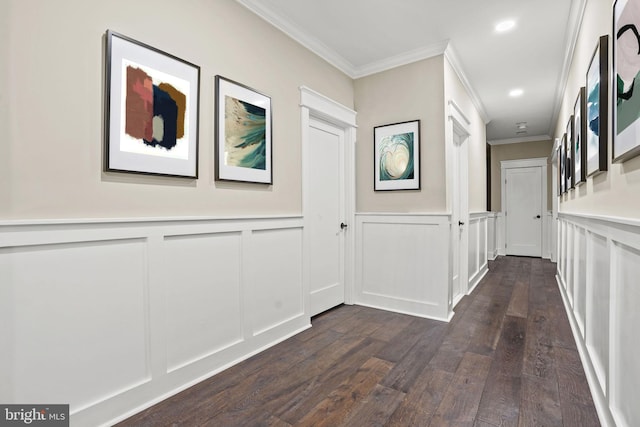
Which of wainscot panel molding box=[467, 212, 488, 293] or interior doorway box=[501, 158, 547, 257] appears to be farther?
interior doorway box=[501, 158, 547, 257]

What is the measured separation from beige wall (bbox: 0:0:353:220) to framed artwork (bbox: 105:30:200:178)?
0.17 ft

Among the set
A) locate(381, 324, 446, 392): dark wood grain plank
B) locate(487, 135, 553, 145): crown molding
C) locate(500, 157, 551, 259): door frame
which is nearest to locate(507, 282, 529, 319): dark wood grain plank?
locate(381, 324, 446, 392): dark wood grain plank

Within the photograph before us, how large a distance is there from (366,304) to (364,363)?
1.27m

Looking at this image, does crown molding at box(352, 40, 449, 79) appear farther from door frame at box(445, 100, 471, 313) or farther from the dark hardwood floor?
the dark hardwood floor

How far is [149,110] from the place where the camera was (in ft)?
5.52

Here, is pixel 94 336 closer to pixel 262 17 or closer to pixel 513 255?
pixel 262 17

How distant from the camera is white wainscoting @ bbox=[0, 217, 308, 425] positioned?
51.3 inches

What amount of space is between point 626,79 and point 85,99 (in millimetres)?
2271

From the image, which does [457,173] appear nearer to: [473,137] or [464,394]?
[473,137]

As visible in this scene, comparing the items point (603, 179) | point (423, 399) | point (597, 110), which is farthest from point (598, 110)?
point (423, 399)

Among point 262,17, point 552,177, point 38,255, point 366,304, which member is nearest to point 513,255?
point 552,177

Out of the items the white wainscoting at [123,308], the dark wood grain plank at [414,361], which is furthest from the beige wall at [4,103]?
the dark wood grain plank at [414,361]

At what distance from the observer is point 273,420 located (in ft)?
5.16

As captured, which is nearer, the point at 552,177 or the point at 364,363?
the point at 364,363
